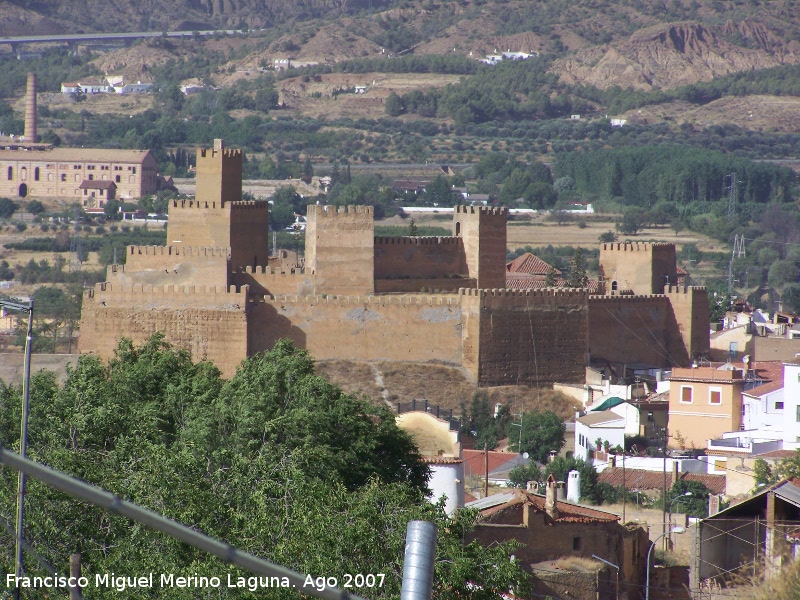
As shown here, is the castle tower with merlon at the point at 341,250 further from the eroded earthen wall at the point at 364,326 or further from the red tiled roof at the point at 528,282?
the red tiled roof at the point at 528,282

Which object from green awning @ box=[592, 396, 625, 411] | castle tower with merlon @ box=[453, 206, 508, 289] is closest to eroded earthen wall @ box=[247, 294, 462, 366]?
castle tower with merlon @ box=[453, 206, 508, 289]

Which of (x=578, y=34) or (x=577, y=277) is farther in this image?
(x=578, y=34)

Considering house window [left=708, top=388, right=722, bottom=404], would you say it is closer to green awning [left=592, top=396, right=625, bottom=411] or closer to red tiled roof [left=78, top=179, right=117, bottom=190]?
green awning [left=592, top=396, right=625, bottom=411]

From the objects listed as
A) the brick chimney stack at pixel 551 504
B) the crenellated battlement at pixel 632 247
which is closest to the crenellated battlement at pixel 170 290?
the crenellated battlement at pixel 632 247

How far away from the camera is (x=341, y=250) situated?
31953 millimetres

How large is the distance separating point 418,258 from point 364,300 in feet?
8.10

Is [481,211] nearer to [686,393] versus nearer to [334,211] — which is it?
[334,211]

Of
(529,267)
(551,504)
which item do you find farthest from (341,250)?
(551,504)

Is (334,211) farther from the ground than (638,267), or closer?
farther from the ground

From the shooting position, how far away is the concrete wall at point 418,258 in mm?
32844

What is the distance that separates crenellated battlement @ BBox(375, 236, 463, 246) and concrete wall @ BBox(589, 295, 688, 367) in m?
2.96

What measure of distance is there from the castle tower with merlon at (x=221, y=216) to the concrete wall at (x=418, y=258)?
2282 mm

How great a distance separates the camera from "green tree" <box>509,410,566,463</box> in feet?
95.5

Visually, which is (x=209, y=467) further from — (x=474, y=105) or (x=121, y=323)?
(x=474, y=105)
